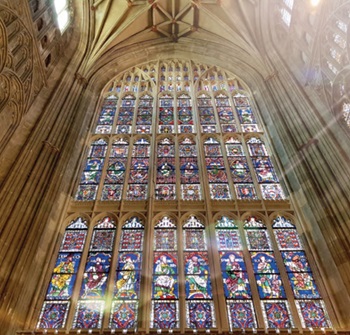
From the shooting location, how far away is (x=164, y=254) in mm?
8750

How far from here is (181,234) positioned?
363 inches

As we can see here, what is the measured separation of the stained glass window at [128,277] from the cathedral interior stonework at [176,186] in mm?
31

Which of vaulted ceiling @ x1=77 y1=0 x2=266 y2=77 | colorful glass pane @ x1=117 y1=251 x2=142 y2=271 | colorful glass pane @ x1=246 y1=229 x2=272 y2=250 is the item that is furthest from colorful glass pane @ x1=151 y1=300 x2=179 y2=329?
vaulted ceiling @ x1=77 y1=0 x2=266 y2=77

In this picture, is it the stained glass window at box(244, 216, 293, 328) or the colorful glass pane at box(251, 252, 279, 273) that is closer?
the stained glass window at box(244, 216, 293, 328)

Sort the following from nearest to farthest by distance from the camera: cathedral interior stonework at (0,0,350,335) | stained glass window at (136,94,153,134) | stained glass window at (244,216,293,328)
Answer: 1. stained glass window at (244,216,293,328)
2. cathedral interior stonework at (0,0,350,335)
3. stained glass window at (136,94,153,134)

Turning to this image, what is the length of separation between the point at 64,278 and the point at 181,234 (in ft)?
10.0

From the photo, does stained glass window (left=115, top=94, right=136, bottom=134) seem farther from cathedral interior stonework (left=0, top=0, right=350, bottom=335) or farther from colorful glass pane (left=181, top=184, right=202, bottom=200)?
colorful glass pane (left=181, top=184, right=202, bottom=200)

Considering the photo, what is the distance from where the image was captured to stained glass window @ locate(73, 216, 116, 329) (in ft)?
24.4

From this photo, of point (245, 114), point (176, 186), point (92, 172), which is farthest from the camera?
point (245, 114)

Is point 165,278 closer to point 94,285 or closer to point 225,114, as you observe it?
point 94,285

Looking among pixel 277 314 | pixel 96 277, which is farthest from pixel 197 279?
pixel 96 277

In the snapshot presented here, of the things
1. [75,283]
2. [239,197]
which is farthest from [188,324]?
[239,197]

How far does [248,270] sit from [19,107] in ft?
23.5

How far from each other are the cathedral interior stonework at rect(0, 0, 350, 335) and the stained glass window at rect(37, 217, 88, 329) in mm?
30
